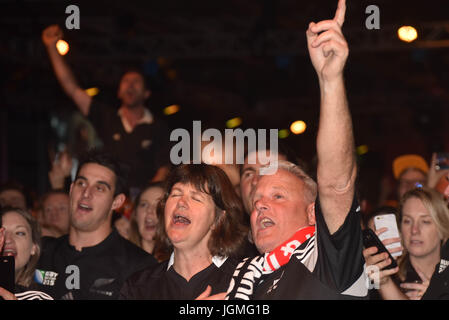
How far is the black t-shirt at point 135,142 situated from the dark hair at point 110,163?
137 cm

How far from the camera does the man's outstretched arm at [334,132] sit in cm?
227

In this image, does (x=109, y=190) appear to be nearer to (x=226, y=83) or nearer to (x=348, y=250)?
(x=348, y=250)

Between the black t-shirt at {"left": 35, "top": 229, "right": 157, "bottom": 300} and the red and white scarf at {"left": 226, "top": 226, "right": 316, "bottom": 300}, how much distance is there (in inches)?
55.1

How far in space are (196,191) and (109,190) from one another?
51.8 inches

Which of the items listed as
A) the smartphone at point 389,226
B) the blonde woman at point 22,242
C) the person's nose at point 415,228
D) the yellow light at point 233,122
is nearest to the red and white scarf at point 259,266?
the smartphone at point 389,226

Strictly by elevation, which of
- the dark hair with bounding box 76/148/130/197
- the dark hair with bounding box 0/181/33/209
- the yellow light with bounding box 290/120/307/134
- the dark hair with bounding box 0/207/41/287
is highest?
the yellow light with bounding box 290/120/307/134

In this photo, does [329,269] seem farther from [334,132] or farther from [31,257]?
[31,257]

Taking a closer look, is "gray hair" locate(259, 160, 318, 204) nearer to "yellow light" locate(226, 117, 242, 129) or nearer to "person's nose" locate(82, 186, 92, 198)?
"person's nose" locate(82, 186, 92, 198)

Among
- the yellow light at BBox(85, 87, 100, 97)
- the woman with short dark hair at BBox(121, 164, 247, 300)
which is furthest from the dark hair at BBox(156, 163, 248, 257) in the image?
the yellow light at BBox(85, 87, 100, 97)

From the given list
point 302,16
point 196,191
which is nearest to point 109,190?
point 196,191

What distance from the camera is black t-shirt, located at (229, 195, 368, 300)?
2.35 m

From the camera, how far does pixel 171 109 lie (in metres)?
13.5

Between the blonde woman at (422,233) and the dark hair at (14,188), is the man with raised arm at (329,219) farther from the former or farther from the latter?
the dark hair at (14,188)

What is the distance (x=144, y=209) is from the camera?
16.3ft
